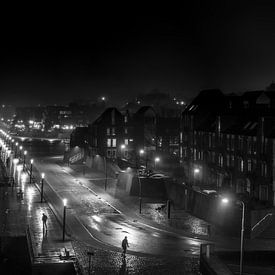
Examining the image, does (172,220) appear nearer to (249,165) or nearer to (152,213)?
(152,213)

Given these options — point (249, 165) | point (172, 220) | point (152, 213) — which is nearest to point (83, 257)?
point (172, 220)

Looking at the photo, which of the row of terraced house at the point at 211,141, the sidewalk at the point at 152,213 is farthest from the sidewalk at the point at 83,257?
the row of terraced house at the point at 211,141

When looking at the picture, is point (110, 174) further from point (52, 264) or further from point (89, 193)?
point (52, 264)

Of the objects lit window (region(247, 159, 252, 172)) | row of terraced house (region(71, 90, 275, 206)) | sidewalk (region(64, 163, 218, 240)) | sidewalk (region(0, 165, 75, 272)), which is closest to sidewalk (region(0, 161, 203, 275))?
sidewalk (region(0, 165, 75, 272))

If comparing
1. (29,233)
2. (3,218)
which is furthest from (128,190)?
(29,233)

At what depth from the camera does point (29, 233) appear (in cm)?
4644

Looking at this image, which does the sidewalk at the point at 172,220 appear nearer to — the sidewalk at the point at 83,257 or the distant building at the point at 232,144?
the sidewalk at the point at 83,257

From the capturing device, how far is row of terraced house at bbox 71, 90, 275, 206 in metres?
60.4

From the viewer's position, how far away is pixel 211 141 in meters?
74.0

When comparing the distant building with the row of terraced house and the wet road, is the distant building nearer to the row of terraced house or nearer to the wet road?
the row of terraced house

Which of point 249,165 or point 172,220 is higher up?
point 249,165

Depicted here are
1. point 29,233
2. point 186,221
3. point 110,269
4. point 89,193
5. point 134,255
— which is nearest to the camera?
point 110,269

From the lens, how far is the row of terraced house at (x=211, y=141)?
60.4 m

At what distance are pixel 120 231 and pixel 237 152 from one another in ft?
73.7
